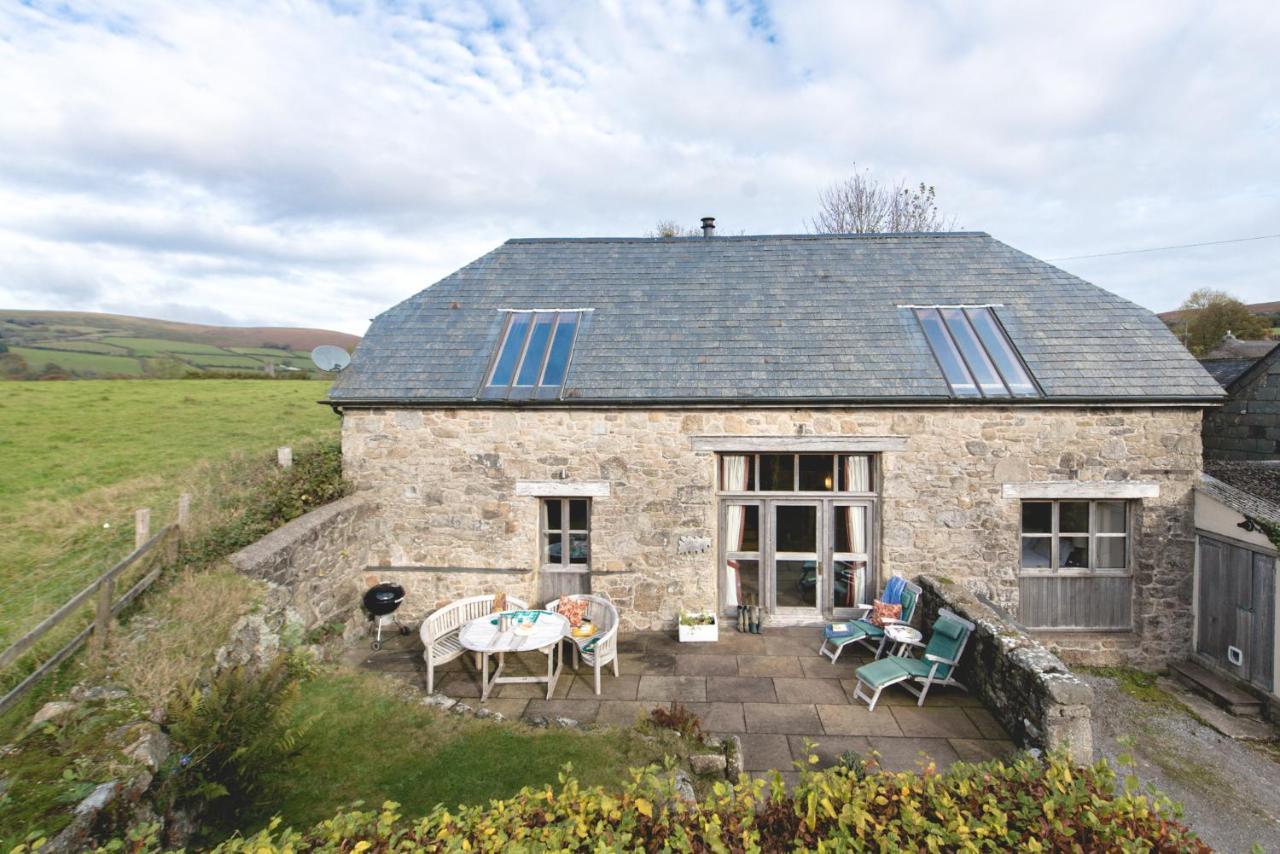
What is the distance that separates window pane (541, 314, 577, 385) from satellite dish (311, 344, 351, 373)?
4640 mm

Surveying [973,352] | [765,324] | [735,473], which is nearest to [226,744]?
[735,473]

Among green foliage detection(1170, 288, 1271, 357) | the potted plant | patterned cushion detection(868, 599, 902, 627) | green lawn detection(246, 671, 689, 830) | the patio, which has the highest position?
green foliage detection(1170, 288, 1271, 357)

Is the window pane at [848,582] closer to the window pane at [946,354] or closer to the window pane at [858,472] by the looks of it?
the window pane at [858,472]

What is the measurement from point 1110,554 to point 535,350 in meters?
9.85

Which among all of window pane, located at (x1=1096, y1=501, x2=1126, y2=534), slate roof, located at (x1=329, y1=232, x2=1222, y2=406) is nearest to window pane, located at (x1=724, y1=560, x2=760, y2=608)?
slate roof, located at (x1=329, y1=232, x2=1222, y2=406)

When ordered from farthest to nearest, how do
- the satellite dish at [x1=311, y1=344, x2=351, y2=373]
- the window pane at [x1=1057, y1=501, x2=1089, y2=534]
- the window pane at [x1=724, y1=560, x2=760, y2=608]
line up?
1. the satellite dish at [x1=311, y1=344, x2=351, y2=373]
2. the window pane at [x1=724, y1=560, x2=760, y2=608]
3. the window pane at [x1=1057, y1=501, x2=1089, y2=534]

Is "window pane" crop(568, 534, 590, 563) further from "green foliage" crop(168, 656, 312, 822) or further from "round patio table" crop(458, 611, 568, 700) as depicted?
"green foliage" crop(168, 656, 312, 822)

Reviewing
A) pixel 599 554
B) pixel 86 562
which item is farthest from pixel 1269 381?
pixel 86 562

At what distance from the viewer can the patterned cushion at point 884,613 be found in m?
7.95

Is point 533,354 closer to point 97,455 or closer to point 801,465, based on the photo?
point 801,465

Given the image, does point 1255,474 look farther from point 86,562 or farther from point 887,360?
→ point 86,562

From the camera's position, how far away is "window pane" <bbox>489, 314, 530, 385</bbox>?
9.22m

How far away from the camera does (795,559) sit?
9047mm

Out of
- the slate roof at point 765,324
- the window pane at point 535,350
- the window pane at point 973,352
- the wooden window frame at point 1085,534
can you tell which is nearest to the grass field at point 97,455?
the slate roof at point 765,324
